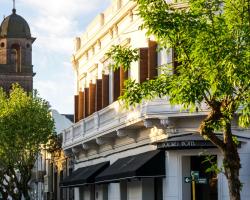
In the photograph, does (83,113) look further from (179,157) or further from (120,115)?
(179,157)

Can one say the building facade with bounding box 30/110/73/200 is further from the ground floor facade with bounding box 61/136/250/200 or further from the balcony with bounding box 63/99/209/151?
the ground floor facade with bounding box 61/136/250/200

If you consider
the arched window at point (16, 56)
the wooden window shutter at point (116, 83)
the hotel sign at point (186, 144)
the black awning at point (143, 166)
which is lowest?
the black awning at point (143, 166)

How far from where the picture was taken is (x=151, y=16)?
17984 mm

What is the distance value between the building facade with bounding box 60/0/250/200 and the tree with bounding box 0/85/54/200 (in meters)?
8.89

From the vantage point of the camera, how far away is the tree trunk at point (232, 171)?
1722 centimetres

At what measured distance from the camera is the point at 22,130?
54188 millimetres

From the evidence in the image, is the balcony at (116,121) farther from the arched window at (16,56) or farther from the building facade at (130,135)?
the arched window at (16,56)

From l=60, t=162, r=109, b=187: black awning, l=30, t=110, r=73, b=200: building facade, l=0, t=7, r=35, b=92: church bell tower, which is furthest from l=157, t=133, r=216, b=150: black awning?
l=0, t=7, r=35, b=92: church bell tower

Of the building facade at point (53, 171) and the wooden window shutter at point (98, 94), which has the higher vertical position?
the wooden window shutter at point (98, 94)

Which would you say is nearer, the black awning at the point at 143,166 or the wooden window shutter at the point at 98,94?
the black awning at the point at 143,166

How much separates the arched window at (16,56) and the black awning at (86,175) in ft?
283

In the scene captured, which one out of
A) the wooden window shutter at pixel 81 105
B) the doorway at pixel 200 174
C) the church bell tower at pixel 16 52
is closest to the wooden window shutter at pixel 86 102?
the wooden window shutter at pixel 81 105

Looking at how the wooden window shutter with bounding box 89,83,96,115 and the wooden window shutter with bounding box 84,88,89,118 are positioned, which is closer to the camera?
the wooden window shutter with bounding box 89,83,96,115

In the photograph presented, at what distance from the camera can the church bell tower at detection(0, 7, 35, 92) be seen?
126625mm
